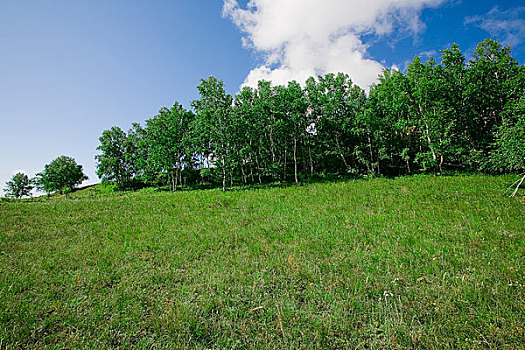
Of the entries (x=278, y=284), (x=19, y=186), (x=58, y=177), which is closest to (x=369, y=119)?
(x=278, y=284)

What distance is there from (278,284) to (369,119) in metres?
29.4

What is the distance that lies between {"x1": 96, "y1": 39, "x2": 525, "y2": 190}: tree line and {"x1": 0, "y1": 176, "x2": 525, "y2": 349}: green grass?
17786mm

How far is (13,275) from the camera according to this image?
6.38m

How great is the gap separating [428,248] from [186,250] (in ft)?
27.0

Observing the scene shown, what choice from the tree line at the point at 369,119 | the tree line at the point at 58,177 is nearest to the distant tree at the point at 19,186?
the tree line at the point at 58,177

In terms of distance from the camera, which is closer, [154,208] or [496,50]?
[154,208]

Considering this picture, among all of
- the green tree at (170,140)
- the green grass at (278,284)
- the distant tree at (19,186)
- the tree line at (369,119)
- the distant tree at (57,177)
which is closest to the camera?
the green grass at (278,284)

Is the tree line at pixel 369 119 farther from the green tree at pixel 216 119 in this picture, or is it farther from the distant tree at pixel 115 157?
the distant tree at pixel 115 157

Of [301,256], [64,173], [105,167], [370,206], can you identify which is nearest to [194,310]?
[301,256]

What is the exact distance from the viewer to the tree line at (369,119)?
26.1 metres

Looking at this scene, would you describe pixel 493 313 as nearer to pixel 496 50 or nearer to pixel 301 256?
pixel 301 256

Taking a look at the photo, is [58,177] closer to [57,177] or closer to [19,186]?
[57,177]

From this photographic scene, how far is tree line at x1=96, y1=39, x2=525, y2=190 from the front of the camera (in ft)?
A: 85.5

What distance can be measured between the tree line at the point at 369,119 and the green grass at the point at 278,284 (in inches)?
700
